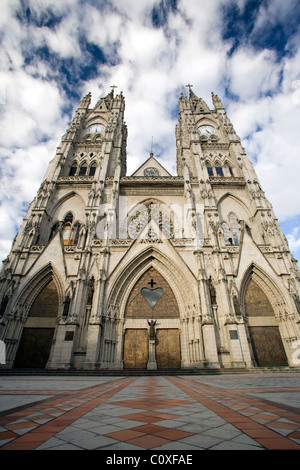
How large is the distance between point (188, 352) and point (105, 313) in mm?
5148

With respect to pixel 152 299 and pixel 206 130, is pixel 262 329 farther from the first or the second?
pixel 206 130

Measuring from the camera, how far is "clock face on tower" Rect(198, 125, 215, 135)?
26.8 meters

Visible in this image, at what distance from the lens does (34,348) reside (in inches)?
506

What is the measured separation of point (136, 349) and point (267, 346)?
7.61 metres

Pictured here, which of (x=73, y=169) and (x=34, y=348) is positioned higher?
(x=73, y=169)

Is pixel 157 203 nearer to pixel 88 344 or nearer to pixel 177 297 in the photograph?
pixel 177 297

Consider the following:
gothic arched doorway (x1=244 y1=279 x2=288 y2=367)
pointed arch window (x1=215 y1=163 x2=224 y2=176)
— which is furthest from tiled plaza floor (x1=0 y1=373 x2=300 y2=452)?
pointed arch window (x1=215 y1=163 x2=224 y2=176)

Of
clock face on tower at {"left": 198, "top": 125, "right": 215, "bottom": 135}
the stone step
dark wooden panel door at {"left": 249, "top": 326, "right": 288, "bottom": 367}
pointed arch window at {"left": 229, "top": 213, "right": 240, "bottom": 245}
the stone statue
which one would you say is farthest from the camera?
clock face on tower at {"left": 198, "top": 125, "right": 215, "bottom": 135}

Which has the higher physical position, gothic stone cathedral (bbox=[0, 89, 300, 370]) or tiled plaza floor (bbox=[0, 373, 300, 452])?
gothic stone cathedral (bbox=[0, 89, 300, 370])

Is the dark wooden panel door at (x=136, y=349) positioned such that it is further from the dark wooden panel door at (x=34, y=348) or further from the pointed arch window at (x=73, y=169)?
the pointed arch window at (x=73, y=169)

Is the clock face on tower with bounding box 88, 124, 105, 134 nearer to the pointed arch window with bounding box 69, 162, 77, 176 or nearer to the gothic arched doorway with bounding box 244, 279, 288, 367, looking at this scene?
the pointed arch window with bounding box 69, 162, 77, 176

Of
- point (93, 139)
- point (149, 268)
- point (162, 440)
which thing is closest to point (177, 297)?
point (149, 268)

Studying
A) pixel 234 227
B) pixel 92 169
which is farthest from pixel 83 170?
pixel 234 227

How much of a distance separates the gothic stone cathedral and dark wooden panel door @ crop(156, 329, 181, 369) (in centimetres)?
5
